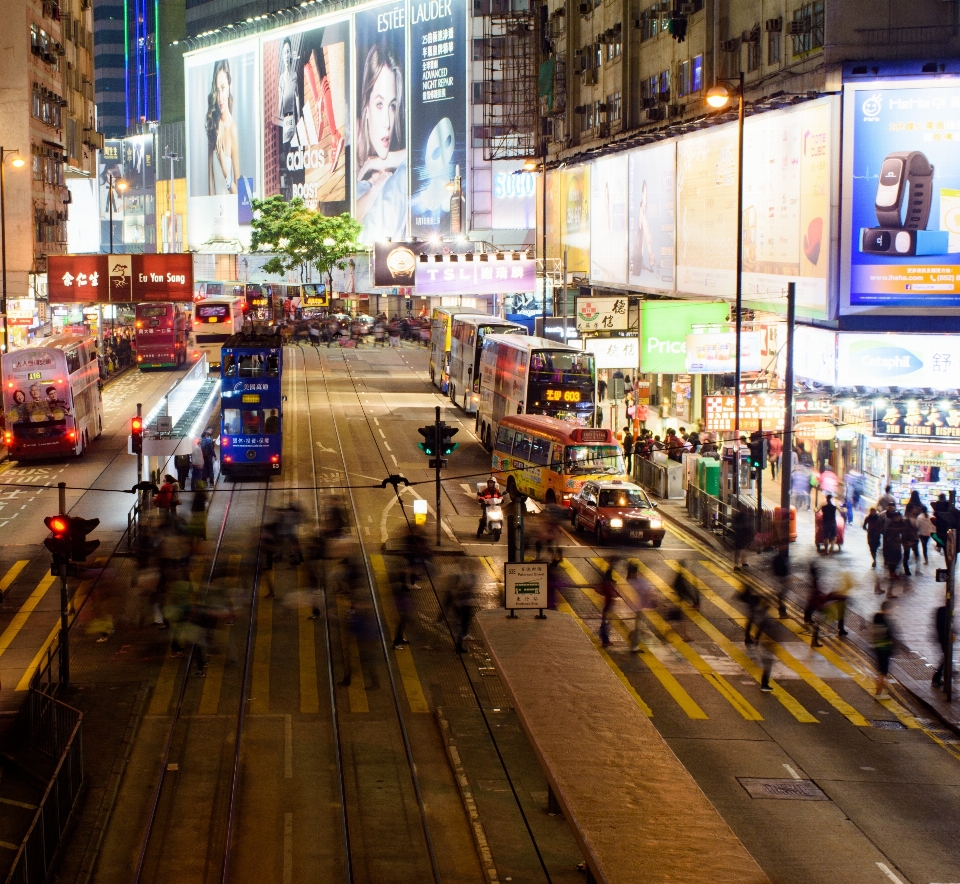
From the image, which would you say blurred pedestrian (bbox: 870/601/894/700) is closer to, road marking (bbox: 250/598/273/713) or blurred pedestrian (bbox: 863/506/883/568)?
blurred pedestrian (bbox: 863/506/883/568)

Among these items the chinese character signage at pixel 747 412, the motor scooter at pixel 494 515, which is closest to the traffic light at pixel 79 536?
the motor scooter at pixel 494 515

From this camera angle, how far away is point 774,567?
1207 inches

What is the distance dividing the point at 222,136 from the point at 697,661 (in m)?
127

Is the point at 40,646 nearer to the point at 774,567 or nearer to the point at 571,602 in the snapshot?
the point at 571,602

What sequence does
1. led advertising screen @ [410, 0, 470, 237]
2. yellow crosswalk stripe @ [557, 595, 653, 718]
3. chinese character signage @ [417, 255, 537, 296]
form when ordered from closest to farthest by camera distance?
yellow crosswalk stripe @ [557, 595, 653, 718] → chinese character signage @ [417, 255, 537, 296] → led advertising screen @ [410, 0, 470, 237]

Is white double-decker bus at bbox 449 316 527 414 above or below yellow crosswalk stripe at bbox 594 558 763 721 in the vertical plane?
above

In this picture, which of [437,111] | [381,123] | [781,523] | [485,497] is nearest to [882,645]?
[781,523]

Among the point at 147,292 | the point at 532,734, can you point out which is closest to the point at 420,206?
the point at 147,292

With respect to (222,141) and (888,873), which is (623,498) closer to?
(888,873)

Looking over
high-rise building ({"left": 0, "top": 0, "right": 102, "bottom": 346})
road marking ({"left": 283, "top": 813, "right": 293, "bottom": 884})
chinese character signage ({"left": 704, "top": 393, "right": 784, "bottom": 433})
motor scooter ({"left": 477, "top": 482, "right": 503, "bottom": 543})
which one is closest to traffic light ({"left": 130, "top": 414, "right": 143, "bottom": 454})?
motor scooter ({"left": 477, "top": 482, "right": 503, "bottom": 543})

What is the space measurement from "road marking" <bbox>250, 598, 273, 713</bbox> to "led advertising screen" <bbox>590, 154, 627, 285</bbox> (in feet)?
120

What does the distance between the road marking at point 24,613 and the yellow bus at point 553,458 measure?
1361 centimetres

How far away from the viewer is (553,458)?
3859 cm

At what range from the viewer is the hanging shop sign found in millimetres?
38531
